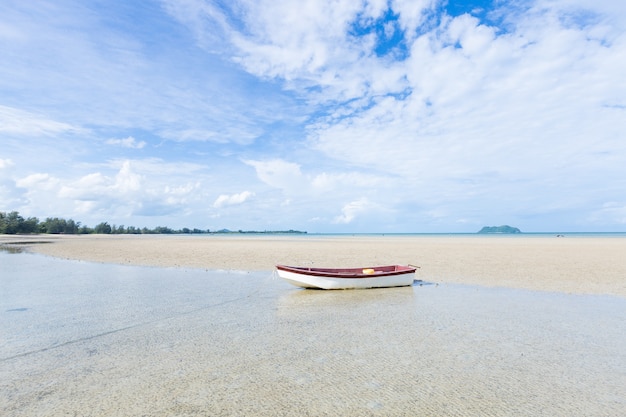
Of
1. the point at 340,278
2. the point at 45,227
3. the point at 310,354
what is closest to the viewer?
the point at 310,354

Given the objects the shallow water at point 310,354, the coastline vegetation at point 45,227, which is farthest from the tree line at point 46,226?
the shallow water at point 310,354

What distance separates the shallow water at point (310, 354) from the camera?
5.81 meters

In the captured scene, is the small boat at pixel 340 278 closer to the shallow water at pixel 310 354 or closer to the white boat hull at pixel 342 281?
the white boat hull at pixel 342 281

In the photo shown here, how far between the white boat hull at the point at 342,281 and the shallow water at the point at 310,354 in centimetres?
138

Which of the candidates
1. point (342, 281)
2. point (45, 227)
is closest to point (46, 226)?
point (45, 227)

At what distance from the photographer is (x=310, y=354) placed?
805 centimetres

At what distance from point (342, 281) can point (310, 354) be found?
845 centimetres

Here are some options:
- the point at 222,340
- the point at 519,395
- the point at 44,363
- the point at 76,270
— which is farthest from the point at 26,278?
the point at 519,395

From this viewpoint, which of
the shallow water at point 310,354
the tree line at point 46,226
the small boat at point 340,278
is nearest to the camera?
the shallow water at point 310,354

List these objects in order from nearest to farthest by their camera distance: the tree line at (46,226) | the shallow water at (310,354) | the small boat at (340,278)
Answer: the shallow water at (310,354), the small boat at (340,278), the tree line at (46,226)

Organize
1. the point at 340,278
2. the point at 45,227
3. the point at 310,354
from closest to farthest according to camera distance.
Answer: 1. the point at 310,354
2. the point at 340,278
3. the point at 45,227

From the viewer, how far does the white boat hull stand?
52.8 ft

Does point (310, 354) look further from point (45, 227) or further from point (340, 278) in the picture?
point (45, 227)

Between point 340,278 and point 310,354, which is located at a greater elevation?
point 340,278
